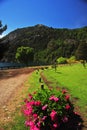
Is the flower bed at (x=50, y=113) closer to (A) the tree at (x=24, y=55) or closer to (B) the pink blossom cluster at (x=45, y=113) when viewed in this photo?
(B) the pink blossom cluster at (x=45, y=113)

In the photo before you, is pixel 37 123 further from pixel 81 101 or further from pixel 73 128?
pixel 81 101

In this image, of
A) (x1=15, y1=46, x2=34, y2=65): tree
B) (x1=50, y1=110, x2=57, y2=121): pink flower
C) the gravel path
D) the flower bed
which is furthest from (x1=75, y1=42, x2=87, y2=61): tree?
(x1=50, y1=110, x2=57, y2=121): pink flower

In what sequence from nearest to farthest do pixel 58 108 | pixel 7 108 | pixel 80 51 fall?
pixel 58 108 < pixel 7 108 < pixel 80 51

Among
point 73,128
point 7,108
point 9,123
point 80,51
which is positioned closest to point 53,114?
point 73,128

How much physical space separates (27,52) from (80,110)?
77740mm

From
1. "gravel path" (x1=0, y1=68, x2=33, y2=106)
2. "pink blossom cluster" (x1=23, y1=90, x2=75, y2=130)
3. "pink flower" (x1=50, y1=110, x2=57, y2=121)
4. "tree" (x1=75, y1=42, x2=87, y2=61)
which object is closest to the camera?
"pink flower" (x1=50, y1=110, x2=57, y2=121)

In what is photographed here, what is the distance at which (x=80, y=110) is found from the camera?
44.7 feet

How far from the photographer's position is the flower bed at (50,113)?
10266 mm

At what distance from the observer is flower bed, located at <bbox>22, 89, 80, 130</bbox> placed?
33.7 ft

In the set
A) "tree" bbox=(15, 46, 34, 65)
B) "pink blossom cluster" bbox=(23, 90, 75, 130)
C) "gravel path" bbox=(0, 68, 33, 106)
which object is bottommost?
"gravel path" bbox=(0, 68, 33, 106)

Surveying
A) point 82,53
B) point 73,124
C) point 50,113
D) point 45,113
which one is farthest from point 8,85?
point 82,53

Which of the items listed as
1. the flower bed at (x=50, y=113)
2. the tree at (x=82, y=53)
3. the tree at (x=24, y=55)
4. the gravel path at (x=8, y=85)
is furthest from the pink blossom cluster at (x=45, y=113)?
the tree at (x=82, y=53)

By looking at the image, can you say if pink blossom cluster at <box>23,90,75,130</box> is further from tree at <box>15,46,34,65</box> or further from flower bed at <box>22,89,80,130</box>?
tree at <box>15,46,34,65</box>

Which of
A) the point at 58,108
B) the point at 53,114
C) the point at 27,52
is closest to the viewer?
the point at 53,114
